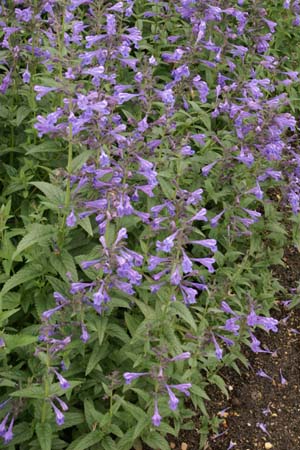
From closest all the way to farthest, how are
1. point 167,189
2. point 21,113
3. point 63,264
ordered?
1. point 63,264
2. point 167,189
3. point 21,113

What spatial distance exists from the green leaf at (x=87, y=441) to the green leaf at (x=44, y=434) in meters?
0.25

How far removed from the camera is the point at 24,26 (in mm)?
5395

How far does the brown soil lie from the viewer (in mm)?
5410

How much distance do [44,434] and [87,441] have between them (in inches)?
13.8

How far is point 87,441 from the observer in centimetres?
420

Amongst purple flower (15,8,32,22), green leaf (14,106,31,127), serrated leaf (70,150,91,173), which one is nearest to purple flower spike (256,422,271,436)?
serrated leaf (70,150,91,173)

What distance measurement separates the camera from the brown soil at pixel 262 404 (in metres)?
5.41

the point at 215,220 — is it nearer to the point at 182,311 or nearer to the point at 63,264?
the point at 182,311

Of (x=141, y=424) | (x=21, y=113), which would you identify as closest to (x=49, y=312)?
(x=141, y=424)

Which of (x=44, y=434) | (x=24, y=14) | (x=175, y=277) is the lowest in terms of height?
(x=44, y=434)

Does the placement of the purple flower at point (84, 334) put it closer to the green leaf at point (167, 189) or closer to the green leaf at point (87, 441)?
the green leaf at point (87, 441)

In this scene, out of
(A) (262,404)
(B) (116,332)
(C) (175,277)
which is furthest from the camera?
(A) (262,404)

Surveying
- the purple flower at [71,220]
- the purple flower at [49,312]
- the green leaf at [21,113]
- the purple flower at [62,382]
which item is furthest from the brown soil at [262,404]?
the green leaf at [21,113]

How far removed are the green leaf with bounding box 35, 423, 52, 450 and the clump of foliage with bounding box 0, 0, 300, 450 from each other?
0.05 feet
